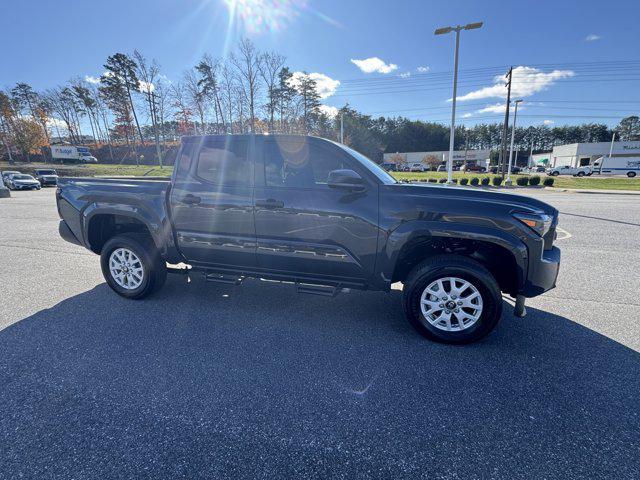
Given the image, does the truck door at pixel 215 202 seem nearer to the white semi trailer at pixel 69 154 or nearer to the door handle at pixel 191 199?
the door handle at pixel 191 199

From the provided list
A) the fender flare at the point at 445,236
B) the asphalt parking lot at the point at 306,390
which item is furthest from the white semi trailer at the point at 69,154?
the fender flare at the point at 445,236

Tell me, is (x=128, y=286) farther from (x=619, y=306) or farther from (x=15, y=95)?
(x=15, y=95)

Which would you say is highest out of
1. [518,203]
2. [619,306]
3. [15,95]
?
[15,95]

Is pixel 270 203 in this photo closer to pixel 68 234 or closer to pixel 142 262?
pixel 142 262

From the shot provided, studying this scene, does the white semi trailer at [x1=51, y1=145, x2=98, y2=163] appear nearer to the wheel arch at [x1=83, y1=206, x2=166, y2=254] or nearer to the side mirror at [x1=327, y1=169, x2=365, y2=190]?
the wheel arch at [x1=83, y1=206, x2=166, y2=254]

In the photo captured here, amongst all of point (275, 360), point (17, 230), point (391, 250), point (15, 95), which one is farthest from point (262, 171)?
point (15, 95)

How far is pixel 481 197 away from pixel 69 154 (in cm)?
6590

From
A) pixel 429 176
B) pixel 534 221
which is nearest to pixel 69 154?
pixel 429 176

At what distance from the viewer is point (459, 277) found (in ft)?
9.82

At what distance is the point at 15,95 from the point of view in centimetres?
5678

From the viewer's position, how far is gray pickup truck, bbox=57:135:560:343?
2936mm

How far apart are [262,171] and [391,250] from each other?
1627 mm

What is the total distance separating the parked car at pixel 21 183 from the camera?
25094 mm

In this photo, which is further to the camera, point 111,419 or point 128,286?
point 128,286
